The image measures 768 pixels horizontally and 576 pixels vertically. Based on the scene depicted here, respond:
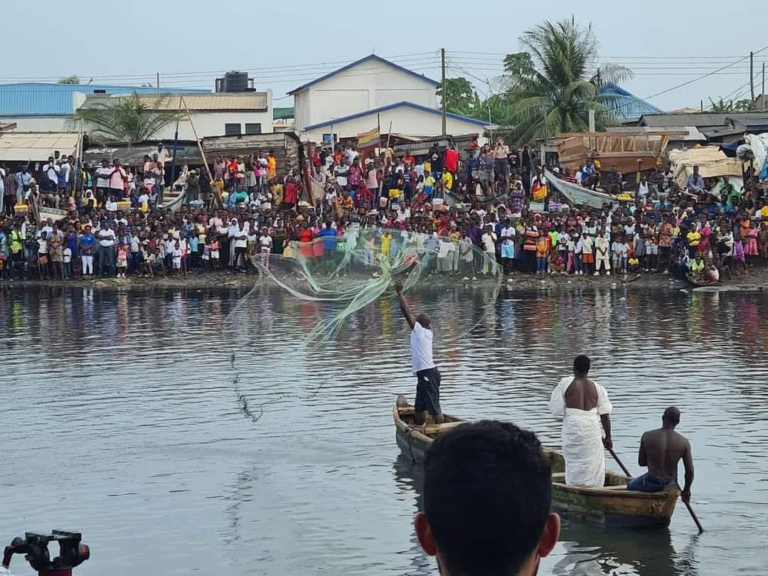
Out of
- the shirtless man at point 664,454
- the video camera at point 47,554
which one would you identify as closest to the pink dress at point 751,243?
the shirtless man at point 664,454

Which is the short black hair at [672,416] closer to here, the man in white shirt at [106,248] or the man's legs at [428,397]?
the man's legs at [428,397]

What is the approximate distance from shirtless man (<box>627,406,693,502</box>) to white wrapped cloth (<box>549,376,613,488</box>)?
509mm

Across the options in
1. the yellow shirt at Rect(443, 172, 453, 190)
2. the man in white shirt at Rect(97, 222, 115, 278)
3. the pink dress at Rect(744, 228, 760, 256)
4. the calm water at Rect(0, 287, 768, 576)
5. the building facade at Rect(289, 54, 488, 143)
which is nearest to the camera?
the calm water at Rect(0, 287, 768, 576)

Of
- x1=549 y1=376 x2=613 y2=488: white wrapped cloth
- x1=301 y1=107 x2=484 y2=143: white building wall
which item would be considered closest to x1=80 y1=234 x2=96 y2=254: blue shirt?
x1=301 y1=107 x2=484 y2=143: white building wall

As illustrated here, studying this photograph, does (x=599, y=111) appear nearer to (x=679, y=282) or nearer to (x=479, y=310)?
(x=679, y=282)

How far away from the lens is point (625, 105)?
6166 cm

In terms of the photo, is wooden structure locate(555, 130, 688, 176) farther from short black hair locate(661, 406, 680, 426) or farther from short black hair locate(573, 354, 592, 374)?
short black hair locate(661, 406, 680, 426)

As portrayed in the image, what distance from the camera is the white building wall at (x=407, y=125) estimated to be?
196 feet

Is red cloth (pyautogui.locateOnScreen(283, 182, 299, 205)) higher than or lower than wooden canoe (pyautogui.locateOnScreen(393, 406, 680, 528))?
higher

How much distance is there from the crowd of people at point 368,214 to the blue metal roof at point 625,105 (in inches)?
606

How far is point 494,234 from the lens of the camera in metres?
36.9

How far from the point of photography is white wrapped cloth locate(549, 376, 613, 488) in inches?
494

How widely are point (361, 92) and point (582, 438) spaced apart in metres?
54.3

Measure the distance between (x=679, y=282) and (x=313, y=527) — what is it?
2465 centimetres
